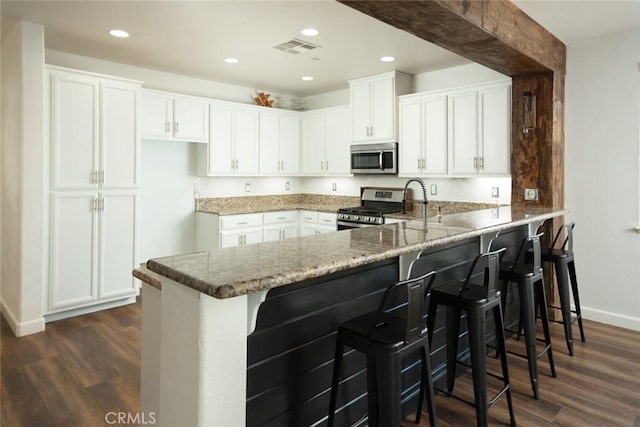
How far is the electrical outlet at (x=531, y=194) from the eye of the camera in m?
3.72

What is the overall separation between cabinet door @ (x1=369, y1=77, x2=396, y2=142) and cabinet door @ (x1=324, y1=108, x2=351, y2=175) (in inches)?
20.6

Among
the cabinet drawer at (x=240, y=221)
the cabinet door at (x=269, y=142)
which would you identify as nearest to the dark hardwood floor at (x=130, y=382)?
the cabinet drawer at (x=240, y=221)

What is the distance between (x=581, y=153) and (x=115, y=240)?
4.53 meters

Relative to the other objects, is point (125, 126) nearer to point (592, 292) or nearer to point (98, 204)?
point (98, 204)

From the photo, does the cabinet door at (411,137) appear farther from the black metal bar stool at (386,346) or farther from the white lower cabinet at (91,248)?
the black metal bar stool at (386,346)

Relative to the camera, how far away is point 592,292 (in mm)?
3787

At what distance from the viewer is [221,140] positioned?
513cm

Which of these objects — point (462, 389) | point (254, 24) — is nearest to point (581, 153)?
point (462, 389)

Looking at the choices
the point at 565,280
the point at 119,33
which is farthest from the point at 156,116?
the point at 565,280

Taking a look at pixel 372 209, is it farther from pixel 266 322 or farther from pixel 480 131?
pixel 266 322

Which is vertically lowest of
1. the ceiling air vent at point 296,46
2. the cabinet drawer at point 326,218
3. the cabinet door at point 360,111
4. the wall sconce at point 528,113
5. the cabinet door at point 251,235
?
the cabinet door at point 251,235

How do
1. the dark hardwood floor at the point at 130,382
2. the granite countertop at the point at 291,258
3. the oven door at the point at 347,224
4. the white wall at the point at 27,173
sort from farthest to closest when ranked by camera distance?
the oven door at the point at 347,224 → the white wall at the point at 27,173 → the dark hardwood floor at the point at 130,382 → the granite countertop at the point at 291,258

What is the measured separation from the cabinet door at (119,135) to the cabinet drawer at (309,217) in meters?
2.22

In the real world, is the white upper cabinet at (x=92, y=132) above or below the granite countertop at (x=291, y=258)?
above
